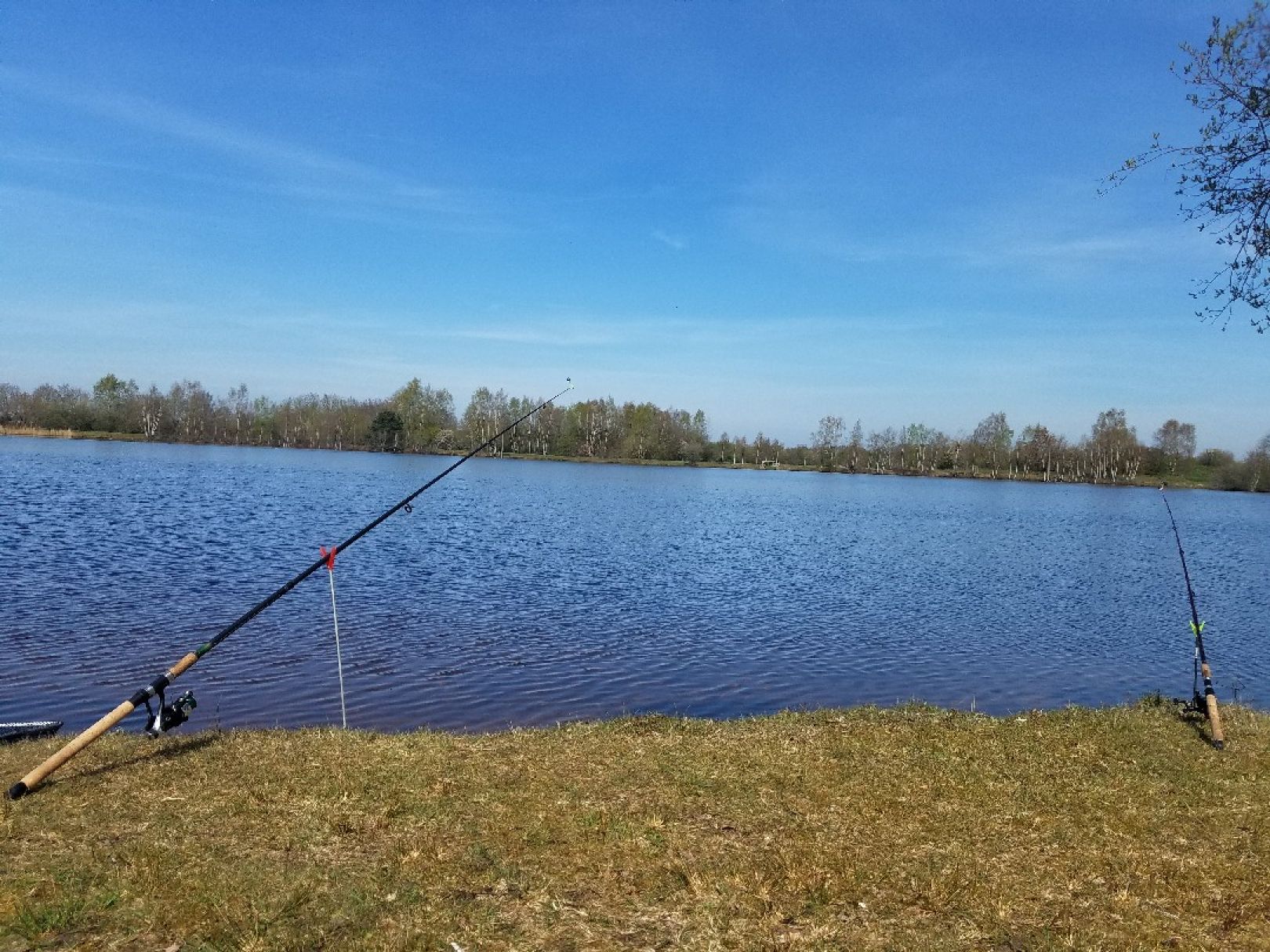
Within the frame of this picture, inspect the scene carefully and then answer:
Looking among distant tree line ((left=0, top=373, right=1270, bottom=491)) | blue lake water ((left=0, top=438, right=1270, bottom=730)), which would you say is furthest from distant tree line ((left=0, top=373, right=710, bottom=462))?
blue lake water ((left=0, top=438, right=1270, bottom=730))

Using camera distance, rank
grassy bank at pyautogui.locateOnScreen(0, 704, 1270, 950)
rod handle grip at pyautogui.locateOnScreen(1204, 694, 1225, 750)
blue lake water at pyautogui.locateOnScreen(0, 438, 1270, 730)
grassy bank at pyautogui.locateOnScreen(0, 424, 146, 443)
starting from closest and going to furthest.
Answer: grassy bank at pyautogui.locateOnScreen(0, 704, 1270, 950), rod handle grip at pyautogui.locateOnScreen(1204, 694, 1225, 750), blue lake water at pyautogui.locateOnScreen(0, 438, 1270, 730), grassy bank at pyautogui.locateOnScreen(0, 424, 146, 443)

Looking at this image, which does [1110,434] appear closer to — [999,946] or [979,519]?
[979,519]

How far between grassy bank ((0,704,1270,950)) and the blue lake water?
468 cm

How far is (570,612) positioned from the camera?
2205cm

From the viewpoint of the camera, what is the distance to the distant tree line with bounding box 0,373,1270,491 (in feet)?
511

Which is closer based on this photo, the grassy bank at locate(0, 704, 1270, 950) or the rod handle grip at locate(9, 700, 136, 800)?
the grassy bank at locate(0, 704, 1270, 950)

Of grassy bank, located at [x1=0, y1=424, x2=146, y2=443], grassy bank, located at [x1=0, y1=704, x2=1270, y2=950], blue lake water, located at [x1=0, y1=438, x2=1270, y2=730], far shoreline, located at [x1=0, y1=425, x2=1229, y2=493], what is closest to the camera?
grassy bank, located at [x1=0, y1=704, x2=1270, y2=950]

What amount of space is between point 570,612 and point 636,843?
51.2ft

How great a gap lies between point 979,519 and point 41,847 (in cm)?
6465

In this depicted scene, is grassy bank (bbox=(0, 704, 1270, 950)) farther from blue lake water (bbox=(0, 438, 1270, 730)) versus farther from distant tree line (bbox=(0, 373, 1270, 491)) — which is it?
distant tree line (bbox=(0, 373, 1270, 491))

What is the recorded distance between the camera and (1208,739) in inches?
404

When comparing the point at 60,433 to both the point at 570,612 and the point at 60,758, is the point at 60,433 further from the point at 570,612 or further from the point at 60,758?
the point at 60,758

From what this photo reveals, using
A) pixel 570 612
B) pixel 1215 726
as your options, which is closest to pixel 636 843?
pixel 1215 726

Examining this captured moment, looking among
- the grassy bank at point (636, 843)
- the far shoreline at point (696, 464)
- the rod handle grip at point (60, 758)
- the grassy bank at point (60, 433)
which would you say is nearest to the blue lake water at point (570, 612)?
the grassy bank at point (636, 843)
